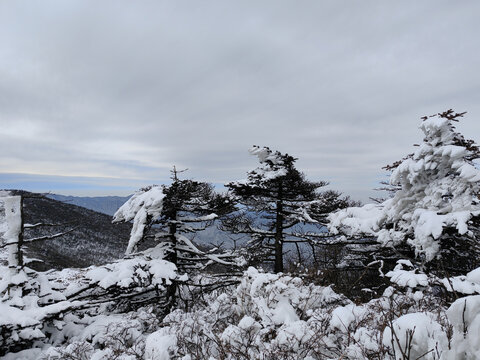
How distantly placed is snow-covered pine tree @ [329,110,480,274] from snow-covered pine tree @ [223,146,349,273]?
493 centimetres

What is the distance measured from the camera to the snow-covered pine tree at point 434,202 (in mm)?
5305

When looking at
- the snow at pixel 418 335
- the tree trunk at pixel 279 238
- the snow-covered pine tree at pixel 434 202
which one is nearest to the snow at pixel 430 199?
the snow-covered pine tree at pixel 434 202

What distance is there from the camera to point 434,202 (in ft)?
20.1

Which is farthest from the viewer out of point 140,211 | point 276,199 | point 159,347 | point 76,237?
point 76,237

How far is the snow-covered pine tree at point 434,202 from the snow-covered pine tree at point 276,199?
493 cm

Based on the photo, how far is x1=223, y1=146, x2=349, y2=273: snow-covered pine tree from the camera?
12.8 meters

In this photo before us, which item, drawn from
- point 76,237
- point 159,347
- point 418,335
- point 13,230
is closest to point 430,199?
point 418,335

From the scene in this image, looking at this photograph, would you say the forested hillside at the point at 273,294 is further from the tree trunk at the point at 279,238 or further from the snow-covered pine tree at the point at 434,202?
the tree trunk at the point at 279,238

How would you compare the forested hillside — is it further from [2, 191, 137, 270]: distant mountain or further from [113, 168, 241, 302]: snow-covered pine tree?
[2, 191, 137, 270]: distant mountain

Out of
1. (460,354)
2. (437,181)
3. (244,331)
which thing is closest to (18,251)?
(244,331)

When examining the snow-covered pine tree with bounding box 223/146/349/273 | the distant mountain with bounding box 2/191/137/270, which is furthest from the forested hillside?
the distant mountain with bounding box 2/191/137/270

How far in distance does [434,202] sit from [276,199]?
746 centimetres

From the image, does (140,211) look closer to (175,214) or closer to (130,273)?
(130,273)

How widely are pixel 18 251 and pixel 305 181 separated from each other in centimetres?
1193
